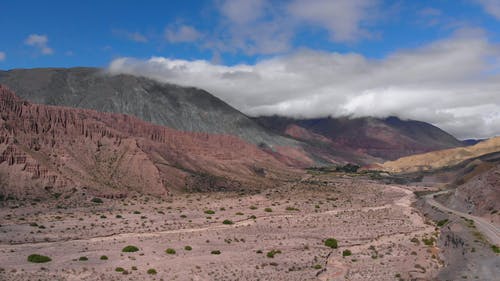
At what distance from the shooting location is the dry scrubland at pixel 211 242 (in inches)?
1761

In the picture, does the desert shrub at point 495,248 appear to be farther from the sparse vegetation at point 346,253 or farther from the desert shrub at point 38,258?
the desert shrub at point 38,258

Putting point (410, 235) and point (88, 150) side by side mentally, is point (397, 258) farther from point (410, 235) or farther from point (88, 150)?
point (88, 150)

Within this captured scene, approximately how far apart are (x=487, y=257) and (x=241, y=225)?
32667mm

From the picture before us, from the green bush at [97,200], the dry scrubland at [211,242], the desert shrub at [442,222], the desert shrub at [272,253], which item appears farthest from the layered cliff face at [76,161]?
the desert shrub at [442,222]

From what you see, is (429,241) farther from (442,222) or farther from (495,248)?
(442,222)

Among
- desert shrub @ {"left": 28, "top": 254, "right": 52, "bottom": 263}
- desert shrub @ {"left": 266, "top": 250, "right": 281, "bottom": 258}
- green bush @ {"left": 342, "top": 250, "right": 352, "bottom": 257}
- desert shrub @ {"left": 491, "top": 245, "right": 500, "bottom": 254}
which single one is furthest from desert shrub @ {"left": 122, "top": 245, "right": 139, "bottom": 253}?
desert shrub @ {"left": 491, "top": 245, "right": 500, "bottom": 254}

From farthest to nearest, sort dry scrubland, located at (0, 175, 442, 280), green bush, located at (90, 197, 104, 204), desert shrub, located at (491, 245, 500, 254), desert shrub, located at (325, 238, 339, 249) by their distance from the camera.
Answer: green bush, located at (90, 197, 104, 204), desert shrub, located at (325, 238, 339, 249), desert shrub, located at (491, 245, 500, 254), dry scrubland, located at (0, 175, 442, 280)

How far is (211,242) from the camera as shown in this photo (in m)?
57.7

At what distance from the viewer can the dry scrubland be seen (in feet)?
147

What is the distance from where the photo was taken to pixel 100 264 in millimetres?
44938

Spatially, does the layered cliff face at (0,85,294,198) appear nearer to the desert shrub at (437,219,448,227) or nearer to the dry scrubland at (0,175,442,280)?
the dry scrubland at (0,175,442,280)

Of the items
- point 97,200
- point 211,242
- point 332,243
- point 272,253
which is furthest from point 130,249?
point 97,200

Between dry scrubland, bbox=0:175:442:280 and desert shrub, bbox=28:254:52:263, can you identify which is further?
dry scrubland, bbox=0:175:442:280

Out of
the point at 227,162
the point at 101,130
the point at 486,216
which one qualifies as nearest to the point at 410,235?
the point at 486,216
